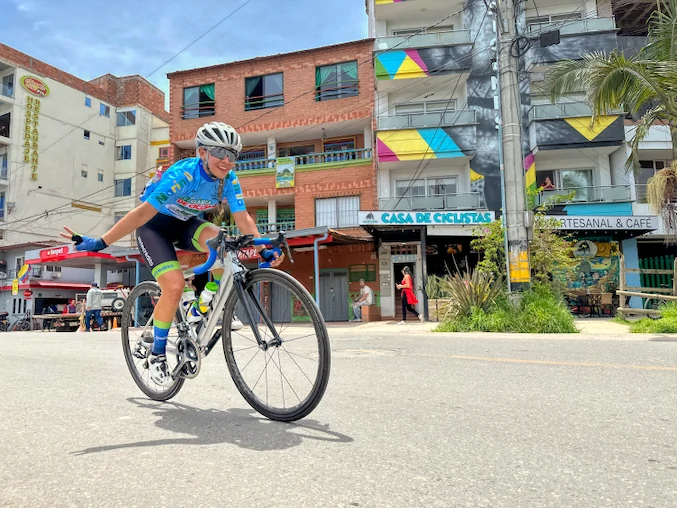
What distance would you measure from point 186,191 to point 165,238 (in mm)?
482

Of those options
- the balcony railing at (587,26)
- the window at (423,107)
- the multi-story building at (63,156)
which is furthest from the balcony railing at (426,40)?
the multi-story building at (63,156)

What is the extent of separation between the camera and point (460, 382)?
161 inches

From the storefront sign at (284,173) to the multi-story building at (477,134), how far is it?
15.3 ft

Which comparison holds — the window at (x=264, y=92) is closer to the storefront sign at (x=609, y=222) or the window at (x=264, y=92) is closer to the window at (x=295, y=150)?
the window at (x=295, y=150)

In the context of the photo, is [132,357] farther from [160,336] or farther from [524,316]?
[524,316]

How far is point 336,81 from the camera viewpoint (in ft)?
81.4

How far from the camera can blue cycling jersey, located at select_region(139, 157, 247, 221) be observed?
3.19m

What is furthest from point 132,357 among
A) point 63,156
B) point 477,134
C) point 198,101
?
point 63,156

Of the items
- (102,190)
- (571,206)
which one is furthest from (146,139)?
(571,206)

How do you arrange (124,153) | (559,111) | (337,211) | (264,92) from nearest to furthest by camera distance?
(559,111) → (337,211) → (264,92) → (124,153)

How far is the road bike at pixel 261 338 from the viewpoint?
2826mm

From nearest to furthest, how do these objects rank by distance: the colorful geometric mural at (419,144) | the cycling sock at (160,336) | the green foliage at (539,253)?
the cycling sock at (160,336) → the green foliage at (539,253) → the colorful geometric mural at (419,144)

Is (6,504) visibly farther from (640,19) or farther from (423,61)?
(640,19)

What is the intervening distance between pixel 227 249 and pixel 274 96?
24.5m
